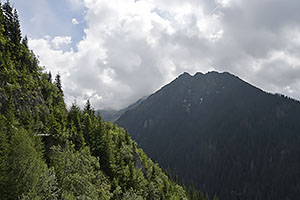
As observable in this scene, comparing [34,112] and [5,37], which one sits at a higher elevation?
[5,37]

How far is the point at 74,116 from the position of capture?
87.8m

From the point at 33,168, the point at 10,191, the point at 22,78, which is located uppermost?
the point at 22,78

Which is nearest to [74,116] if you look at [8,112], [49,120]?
[49,120]

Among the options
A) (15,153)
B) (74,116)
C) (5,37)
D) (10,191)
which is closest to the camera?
(10,191)

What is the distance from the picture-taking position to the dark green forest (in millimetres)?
37344

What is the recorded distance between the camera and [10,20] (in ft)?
289

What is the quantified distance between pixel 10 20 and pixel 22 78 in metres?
30.2

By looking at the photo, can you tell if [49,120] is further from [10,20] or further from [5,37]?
[10,20]

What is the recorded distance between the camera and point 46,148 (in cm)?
5994

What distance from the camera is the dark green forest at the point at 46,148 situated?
3734 cm

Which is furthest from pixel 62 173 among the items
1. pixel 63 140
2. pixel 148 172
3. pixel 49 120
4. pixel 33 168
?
pixel 148 172

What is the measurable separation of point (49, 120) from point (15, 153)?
1288 inches

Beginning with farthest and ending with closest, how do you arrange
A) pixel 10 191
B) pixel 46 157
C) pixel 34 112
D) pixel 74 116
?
pixel 74 116, pixel 34 112, pixel 46 157, pixel 10 191

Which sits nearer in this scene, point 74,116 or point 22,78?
point 22,78
